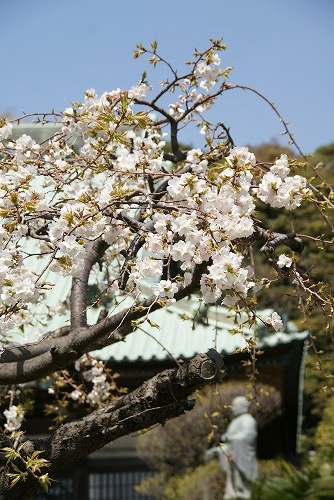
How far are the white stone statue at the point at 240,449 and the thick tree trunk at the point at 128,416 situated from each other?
7117mm

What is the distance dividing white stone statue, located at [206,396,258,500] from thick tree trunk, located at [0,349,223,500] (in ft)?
23.4

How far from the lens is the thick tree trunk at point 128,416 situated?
Answer: 3980 mm

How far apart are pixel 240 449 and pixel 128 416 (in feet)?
25.0

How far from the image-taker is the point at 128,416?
4227mm

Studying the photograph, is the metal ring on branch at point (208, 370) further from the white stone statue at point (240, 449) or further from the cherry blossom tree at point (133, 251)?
the white stone statue at point (240, 449)

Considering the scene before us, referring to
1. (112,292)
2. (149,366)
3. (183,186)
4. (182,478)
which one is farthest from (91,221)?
(182,478)

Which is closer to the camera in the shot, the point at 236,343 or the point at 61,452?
the point at 61,452

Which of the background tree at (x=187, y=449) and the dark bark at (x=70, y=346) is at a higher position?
the background tree at (x=187, y=449)

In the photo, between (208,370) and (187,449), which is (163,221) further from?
(187,449)

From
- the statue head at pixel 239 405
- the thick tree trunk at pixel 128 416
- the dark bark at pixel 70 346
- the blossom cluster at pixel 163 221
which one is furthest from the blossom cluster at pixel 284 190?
the statue head at pixel 239 405

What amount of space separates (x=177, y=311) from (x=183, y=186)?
7435 mm

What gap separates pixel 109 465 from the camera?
1187 cm

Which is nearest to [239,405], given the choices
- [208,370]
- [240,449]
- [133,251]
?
[240,449]

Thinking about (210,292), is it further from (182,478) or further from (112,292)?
(182,478)
